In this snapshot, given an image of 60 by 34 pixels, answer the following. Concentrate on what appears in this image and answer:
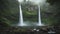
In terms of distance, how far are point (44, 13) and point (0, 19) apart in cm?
98

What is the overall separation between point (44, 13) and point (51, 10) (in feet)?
0.54

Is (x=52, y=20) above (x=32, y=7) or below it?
below

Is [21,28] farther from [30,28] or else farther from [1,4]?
[1,4]

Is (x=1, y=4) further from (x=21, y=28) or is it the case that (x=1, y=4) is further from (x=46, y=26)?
(x=46, y=26)

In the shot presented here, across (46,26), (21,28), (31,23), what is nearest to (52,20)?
(46,26)

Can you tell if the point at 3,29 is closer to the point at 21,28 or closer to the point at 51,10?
the point at 21,28

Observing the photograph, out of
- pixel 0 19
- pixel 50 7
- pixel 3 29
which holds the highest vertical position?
pixel 50 7

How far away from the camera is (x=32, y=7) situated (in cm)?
364

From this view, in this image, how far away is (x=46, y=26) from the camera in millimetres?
3590

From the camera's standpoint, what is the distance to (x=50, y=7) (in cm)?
359

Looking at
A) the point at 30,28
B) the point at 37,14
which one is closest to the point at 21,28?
the point at 30,28

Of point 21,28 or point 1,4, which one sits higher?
point 1,4

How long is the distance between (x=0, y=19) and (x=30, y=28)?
70 cm

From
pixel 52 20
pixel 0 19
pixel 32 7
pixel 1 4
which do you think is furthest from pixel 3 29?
pixel 52 20
